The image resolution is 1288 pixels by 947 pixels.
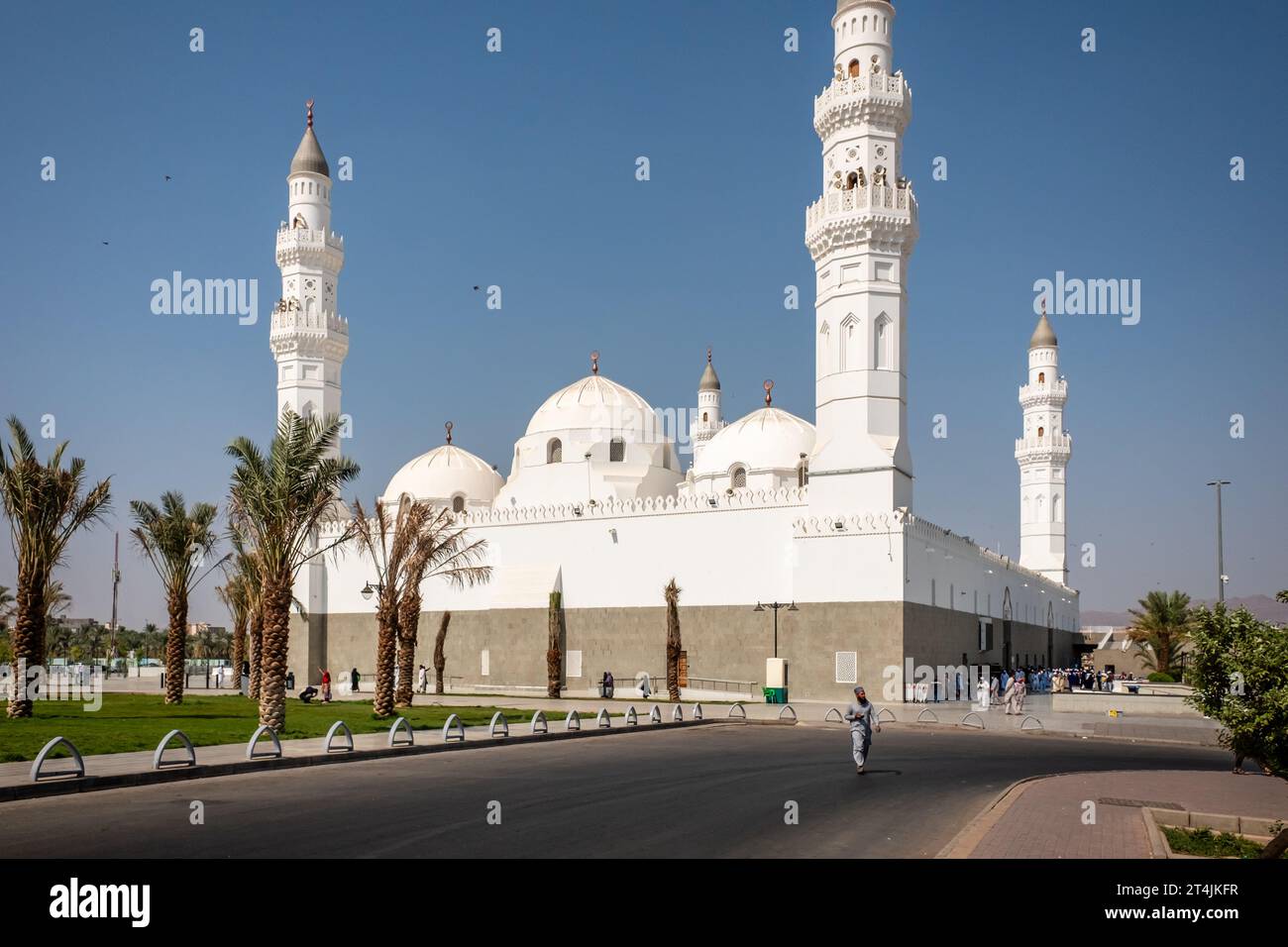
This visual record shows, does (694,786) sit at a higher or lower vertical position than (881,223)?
lower

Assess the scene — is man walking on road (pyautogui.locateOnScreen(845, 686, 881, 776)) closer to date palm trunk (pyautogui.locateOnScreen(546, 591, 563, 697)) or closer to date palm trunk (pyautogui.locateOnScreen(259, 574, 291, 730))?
date palm trunk (pyautogui.locateOnScreen(259, 574, 291, 730))

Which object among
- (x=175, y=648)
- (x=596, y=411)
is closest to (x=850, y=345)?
(x=596, y=411)

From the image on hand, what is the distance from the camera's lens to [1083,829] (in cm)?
1182

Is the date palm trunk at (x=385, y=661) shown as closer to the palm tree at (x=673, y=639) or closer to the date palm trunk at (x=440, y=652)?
the palm tree at (x=673, y=639)

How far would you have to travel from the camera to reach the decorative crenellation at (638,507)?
133ft

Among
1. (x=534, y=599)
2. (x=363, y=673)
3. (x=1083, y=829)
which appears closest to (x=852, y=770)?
(x=1083, y=829)

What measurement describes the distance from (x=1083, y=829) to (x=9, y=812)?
11.2 m

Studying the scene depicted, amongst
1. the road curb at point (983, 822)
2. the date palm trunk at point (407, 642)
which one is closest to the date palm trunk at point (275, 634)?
the date palm trunk at point (407, 642)

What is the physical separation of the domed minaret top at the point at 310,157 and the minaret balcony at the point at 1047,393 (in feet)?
127

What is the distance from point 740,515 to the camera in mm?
40906

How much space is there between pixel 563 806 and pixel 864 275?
91.1 feet

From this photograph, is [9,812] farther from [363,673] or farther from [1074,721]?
[363,673]

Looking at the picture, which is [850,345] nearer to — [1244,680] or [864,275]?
[864,275]

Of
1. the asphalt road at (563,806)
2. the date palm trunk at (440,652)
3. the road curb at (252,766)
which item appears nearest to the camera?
the asphalt road at (563,806)
